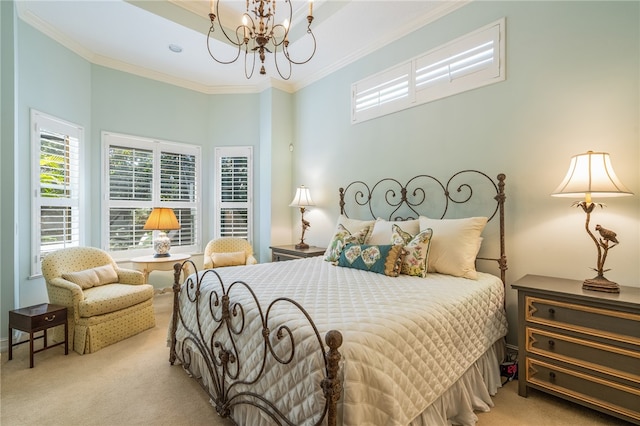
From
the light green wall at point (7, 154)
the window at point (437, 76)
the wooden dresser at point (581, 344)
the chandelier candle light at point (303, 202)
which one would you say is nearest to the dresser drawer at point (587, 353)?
the wooden dresser at point (581, 344)

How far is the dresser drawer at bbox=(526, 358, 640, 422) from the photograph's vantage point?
1721mm

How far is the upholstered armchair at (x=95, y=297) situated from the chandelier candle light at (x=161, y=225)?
58cm

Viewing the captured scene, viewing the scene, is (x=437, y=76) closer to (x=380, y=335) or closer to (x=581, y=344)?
(x=581, y=344)

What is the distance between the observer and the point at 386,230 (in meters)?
2.92

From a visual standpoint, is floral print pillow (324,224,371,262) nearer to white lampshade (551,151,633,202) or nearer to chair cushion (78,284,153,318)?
white lampshade (551,151,633,202)

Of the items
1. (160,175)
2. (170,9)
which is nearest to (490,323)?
(170,9)

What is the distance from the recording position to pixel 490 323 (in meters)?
2.19

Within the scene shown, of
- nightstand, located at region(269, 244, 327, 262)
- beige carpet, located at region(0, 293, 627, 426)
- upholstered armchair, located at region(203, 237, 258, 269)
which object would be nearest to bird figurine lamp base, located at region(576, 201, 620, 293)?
beige carpet, located at region(0, 293, 627, 426)

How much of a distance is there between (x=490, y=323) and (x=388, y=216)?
158 centimetres

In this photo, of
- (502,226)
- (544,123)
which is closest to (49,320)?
(502,226)

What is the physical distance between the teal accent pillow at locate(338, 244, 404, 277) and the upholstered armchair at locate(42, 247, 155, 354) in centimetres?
210

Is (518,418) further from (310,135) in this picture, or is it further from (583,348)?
(310,135)

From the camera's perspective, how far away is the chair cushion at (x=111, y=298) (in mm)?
2740

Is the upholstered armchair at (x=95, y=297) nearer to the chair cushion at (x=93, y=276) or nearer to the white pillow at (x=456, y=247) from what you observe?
the chair cushion at (x=93, y=276)
